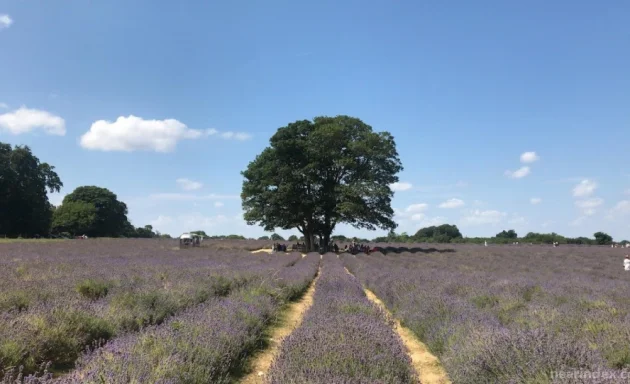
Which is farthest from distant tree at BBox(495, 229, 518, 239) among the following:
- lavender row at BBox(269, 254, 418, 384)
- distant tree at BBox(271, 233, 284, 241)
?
lavender row at BBox(269, 254, 418, 384)

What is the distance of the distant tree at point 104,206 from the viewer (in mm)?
62375

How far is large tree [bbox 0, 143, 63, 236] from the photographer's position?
137 ft

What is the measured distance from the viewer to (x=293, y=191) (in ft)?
97.0

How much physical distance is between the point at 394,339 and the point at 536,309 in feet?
9.59

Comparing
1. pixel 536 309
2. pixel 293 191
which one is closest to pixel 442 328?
pixel 536 309

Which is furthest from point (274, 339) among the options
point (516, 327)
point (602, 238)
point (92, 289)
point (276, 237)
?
point (602, 238)

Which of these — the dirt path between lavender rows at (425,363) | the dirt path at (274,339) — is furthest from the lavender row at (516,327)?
the dirt path at (274,339)

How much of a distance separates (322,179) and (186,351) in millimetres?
27973

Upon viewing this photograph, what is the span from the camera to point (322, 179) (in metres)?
31.5

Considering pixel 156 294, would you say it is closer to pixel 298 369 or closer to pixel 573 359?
pixel 298 369

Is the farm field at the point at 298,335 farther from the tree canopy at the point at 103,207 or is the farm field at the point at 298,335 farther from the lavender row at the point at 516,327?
the tree canopy at the point at 103,207

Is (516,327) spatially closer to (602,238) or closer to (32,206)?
(32,206)

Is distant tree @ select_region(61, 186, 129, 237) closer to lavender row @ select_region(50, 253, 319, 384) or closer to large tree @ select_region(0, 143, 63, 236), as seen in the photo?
large tree @ select_region(0, 143, 63, 236)

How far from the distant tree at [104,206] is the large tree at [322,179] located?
130ft
